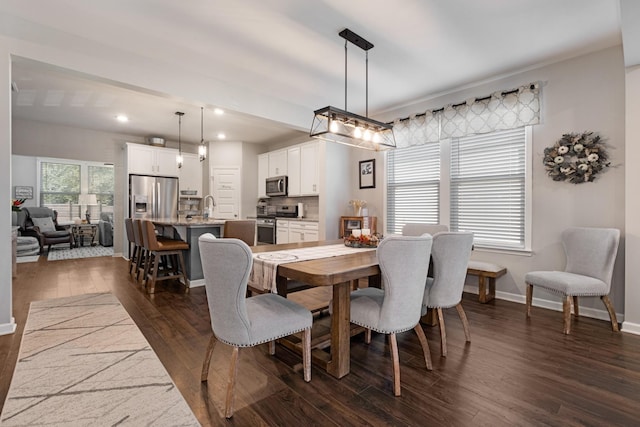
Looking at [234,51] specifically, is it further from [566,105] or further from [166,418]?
[566,105]

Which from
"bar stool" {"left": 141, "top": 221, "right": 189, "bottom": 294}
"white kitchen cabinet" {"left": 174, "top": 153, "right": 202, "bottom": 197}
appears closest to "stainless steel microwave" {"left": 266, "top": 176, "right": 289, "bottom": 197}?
"white kitchen cabinet" {"left": 174, "top": 153, "right": 202, "bottom": 197}

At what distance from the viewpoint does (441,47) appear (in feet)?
9.71

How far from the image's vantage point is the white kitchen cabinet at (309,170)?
5.43m

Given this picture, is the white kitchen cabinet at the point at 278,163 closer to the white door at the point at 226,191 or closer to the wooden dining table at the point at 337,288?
the white door at the point at 226,191

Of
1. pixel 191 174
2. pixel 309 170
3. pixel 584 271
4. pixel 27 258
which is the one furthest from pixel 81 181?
pixel 584 271

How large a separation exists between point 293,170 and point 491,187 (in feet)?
11.6

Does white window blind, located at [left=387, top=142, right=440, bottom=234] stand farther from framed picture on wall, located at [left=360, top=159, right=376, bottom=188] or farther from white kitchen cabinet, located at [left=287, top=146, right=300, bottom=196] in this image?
white kitchen cabinet, located at [left=287, top=146, right=300, bottom=196]

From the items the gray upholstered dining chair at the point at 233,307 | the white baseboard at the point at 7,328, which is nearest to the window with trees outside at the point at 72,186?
the white baseboard at the point at 7,328

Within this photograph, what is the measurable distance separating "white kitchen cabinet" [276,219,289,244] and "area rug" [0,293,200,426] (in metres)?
3.31

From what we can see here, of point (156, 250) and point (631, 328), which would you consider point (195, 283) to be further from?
point (631, 328)

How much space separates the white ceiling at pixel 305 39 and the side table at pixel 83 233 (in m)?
5.05

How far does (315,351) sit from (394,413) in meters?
0.71

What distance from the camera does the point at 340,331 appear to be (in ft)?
6.44

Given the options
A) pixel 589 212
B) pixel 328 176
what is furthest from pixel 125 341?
pixel 589 212
